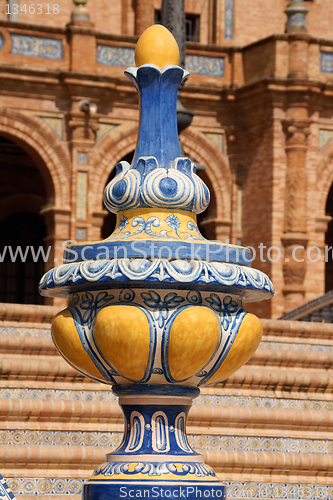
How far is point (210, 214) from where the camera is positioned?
723 inches

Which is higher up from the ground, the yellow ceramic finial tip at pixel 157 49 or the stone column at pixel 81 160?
the stone column at pixel 81 160

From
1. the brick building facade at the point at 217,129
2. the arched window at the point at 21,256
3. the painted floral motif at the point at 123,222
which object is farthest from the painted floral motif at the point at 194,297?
the arched window at the point at 21,256

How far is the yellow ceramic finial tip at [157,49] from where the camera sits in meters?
4.35

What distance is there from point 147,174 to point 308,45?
46.2 feet

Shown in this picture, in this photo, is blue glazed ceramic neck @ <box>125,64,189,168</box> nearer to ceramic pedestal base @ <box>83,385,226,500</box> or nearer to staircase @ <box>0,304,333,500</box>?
ceramic pedestal base @ <box>83,385,226,500</box>

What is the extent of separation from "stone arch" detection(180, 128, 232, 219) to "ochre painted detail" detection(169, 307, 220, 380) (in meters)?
14.1

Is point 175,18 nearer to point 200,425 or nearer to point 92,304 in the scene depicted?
point 200,425

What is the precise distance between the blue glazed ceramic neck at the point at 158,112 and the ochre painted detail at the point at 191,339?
28.4 inches

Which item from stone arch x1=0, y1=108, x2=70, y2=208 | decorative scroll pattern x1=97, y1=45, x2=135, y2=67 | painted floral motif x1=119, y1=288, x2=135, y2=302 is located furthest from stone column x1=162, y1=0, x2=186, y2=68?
painted floral motif x1=119, y1=288, x2=135, y2=302

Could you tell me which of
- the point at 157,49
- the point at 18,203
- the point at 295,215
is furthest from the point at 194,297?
the point at 18,203

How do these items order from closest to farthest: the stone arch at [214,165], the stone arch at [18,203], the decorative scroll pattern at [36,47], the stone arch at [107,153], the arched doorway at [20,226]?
the decorative scroll pattern at [36,47]
the stone arch at [107,153]
the stone arch at [214,165]
the arched doorway at [20,226]
the stone arch at [18,203]

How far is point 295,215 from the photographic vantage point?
56.5 feet

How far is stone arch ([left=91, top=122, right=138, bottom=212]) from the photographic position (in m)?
17.2

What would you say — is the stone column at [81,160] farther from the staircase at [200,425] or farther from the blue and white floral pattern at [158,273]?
the blue and white floral pattern at [158,273]
